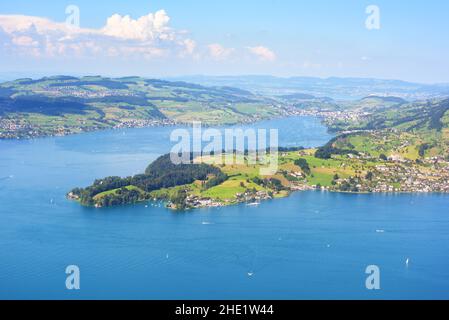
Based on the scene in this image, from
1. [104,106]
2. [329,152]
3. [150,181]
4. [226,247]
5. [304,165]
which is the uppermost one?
[104,106]

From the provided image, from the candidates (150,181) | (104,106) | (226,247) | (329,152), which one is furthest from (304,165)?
(104,106)

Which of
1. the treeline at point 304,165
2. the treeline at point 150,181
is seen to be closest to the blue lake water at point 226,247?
the treeline at point 150,181

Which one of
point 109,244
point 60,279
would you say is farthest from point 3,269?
point 109,244

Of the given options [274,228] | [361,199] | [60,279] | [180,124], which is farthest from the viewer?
[180,124]

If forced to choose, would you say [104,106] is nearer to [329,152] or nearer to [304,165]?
[329,152]

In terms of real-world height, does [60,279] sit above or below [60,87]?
below

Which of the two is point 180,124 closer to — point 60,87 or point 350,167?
point 60,87

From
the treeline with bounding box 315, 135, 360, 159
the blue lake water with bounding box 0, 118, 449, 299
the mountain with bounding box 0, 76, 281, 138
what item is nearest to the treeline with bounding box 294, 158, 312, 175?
the treeline with bounding box 315, 135, 360, 159

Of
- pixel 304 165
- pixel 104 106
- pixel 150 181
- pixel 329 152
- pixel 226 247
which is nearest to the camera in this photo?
pixel 226 247
